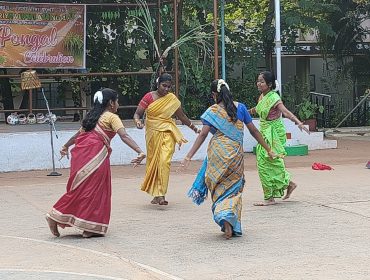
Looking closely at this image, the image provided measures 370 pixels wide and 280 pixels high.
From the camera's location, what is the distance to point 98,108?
26.4 feet

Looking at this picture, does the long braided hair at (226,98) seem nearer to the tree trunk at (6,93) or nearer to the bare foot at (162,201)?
the bare foot at (162,201)

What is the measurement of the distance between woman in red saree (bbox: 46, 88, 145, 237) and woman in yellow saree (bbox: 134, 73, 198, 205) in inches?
70.4

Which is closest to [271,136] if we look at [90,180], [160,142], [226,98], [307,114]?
[160,142]

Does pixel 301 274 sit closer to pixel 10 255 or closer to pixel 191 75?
pixel 10 255

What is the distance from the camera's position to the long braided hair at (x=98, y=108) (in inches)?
313

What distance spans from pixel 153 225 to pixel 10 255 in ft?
6.67

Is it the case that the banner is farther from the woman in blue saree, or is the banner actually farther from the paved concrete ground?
the woman in blue saree

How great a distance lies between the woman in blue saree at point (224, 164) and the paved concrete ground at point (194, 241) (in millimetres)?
311

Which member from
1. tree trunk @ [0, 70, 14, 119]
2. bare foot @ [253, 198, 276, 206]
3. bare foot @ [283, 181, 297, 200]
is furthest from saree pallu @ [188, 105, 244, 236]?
tree trunk @ [0, 70, 14, 119]

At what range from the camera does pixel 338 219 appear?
343 inches

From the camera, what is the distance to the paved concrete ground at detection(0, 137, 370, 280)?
6367 mm

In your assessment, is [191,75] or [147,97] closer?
[147,97]

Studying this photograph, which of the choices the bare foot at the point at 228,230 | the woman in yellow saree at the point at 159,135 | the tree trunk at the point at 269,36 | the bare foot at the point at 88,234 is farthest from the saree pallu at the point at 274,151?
the tree trunk at the point at 269,36

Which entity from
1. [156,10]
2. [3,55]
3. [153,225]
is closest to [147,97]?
[153,225]
